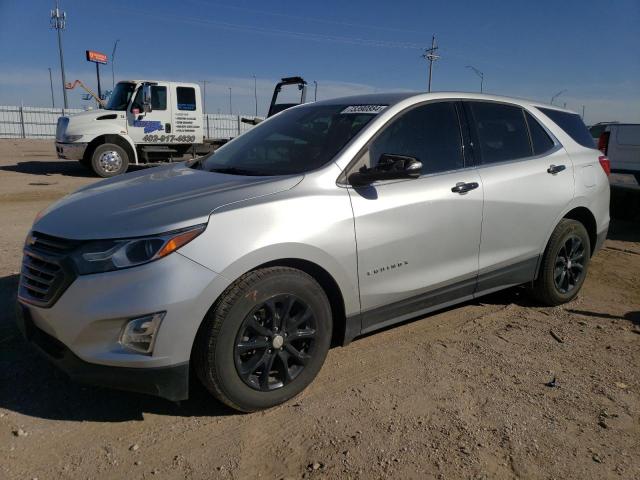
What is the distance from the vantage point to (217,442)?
265cm

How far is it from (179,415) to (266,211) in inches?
47.9

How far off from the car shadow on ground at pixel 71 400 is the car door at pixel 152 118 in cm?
1115

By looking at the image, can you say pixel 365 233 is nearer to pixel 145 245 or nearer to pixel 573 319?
pixel 145 245

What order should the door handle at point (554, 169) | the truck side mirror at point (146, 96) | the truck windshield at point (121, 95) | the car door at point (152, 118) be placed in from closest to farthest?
the door handle at point (554, 169) → the truck side mirror at point (146, 96) → the car door at point (152, 118) → the truck windshield at point (121, 95)

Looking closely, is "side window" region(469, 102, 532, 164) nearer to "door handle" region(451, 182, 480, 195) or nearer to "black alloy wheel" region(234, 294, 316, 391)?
"door handle" region(451, 182, 480, 195)

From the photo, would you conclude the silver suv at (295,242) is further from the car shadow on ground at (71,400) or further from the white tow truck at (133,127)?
the white tow truck at (133,127)

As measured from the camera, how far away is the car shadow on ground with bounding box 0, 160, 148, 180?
48.3 feet

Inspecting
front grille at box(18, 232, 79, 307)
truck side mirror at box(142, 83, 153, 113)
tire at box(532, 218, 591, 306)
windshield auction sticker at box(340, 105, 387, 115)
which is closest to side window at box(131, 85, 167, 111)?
truck side mirror at box(142, 83, 153, 113)

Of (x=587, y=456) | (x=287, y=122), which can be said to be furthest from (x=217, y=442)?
(x=287, y=122)

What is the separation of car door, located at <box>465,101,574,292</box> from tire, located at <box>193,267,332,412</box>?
1.52m

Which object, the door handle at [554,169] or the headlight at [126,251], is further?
the door handle at [554,169]

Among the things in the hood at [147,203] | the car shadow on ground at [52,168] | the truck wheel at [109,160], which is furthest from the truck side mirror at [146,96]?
the hood at [147,203]

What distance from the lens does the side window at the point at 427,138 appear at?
3.44m

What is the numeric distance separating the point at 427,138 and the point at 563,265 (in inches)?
72.6
